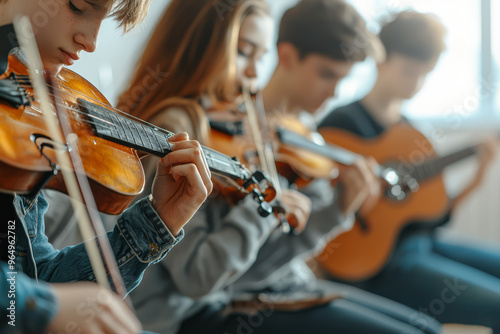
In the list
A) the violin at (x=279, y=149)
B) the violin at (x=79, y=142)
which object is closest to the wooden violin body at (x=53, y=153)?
the violin at (x=79, y=142)

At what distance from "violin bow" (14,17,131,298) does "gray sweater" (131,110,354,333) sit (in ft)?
0.62

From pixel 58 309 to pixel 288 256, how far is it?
1.68ft

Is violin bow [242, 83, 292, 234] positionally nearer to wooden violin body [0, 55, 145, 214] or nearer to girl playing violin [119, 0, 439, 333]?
girl playing violin [119, 0, 439, 333]

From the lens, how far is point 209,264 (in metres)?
0.67

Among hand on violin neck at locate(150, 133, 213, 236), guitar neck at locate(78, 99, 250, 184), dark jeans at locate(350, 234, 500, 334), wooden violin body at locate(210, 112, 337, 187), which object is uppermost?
guitar neck at locate(78, 99, 250, 184)

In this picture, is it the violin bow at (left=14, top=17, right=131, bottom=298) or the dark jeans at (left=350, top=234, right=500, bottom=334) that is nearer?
the violin bow at (left=14, top=17, right=131, bottom=298)

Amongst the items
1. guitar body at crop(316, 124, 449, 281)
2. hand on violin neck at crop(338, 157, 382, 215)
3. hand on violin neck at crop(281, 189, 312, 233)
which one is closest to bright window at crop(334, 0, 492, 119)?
guitar body at crop(316, 124, 449, 281)

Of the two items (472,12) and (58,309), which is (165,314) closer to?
(58,309)

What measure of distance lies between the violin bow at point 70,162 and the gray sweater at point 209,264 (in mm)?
189

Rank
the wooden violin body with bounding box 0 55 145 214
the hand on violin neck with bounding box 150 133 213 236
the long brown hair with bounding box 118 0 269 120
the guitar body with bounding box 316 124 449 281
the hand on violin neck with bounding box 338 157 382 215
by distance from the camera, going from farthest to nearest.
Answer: the guitar body with bounding box 316 124 449 281 < the hand on violin neck with bounding box 338 157 382 215 < the long brown hair with bounding box 118 0 269 120 < the hand on violin neck with bounding box 150 133 213 236 < the wooden violin body with bounding box 0 55 145 214

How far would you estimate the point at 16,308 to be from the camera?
0.32 metres

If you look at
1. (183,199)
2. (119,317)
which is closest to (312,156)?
(183,199)

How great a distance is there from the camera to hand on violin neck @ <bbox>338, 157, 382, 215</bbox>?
3.18ft

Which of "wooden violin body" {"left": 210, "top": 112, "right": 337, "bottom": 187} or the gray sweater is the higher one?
"wooden violin body" {"left": 210, "top": 112, "right": 337, "bottom": 187}
